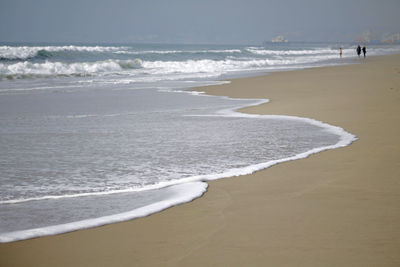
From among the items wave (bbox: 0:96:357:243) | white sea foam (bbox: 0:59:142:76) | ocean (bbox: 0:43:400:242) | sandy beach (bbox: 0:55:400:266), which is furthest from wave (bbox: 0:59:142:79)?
sandy beach (bbox: 0:55:400:266)

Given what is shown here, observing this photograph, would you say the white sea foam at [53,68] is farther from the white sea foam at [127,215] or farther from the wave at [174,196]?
the white sea foam at [127,215]

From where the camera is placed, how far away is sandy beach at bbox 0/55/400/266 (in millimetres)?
2838

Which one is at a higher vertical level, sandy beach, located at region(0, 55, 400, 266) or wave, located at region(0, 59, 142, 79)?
wave, located at region(0, 59, 142, 79)

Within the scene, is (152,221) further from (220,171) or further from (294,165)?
(294,165)

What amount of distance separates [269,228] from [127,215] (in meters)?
1.05

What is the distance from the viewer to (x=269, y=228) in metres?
3.30

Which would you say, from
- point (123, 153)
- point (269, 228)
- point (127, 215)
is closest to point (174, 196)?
point (127, 215)

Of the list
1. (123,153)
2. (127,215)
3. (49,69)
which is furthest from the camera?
(49,69)

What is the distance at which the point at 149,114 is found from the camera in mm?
9680

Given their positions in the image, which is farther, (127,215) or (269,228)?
(127,215)

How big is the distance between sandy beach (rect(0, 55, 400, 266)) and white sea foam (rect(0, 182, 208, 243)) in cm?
8

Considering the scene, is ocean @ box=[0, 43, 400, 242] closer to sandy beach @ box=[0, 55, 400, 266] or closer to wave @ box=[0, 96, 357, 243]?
wave @ box=[0, 96, 357, 243]

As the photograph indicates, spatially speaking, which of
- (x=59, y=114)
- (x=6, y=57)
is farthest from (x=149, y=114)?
(x=6, y=57)

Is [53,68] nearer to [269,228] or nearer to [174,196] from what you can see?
[174,196]
